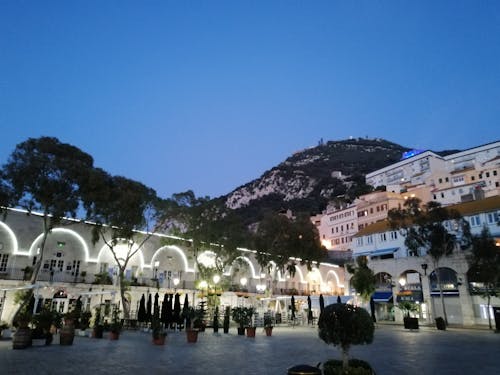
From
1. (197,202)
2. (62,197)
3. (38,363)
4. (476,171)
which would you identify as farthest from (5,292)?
(476,171)

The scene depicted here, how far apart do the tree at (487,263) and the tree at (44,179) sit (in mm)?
34299

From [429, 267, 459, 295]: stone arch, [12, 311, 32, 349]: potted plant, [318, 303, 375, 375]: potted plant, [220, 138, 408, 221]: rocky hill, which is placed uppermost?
[220, 138, 408, 221]: rocky hill

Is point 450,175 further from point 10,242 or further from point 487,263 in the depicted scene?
point 10,242

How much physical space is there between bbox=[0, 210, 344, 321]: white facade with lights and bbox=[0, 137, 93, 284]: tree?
18.0ft

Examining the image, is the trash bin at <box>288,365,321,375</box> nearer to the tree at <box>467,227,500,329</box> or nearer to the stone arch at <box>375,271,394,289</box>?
the tree at <box>467,227,500,329</box>

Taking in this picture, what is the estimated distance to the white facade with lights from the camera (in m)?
32.6

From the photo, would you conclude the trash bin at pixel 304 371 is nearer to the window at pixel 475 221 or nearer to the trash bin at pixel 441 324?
the trash bin at pixel 441 324

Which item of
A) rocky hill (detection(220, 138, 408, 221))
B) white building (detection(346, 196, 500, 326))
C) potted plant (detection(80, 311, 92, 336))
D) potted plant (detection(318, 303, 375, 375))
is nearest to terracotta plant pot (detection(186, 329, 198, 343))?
potted plant (detection(80, 311, 92, 336))

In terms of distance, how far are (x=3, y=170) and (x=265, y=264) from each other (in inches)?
1128

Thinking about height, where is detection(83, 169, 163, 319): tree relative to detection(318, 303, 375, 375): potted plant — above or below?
above

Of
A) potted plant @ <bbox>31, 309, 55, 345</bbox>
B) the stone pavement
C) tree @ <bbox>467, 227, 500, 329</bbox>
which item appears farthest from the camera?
tree @ <bbox>467, 227, 500, 329</bbox>

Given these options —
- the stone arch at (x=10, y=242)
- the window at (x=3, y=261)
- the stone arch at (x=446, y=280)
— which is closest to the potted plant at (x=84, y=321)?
the window at (x=3, y=261)

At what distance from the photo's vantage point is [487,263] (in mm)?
33688

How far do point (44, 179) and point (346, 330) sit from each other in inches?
991
